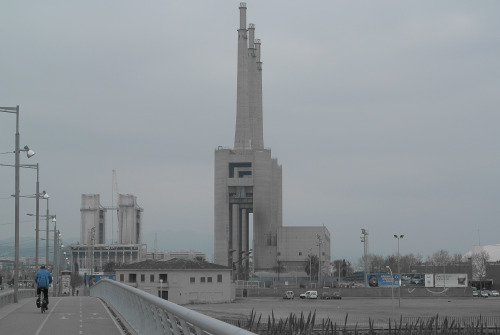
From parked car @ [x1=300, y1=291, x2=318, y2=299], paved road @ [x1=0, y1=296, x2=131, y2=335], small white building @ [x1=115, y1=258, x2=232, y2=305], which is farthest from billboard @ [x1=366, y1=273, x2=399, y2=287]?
paved road @ [x1=0, y1=296, x2=131, y2=335]

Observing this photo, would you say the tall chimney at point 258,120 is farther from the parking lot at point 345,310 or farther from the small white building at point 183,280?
the small white building at point 183,280

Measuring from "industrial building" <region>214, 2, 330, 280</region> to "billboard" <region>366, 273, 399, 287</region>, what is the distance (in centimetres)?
3226

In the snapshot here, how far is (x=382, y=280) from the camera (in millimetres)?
128625

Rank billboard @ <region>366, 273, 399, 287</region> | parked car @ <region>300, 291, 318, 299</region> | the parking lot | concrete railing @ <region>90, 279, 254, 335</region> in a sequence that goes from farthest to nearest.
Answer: parked car @ <region>300, 291, 318, 299</region>
billboard @ <region>366, 273, 399, 287</region>
the parking lot
concrete railing @ <region>90, 279, 254, 335</region>

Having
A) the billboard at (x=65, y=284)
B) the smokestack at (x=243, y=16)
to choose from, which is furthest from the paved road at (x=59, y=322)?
the smokestack at (x=243, y=16)

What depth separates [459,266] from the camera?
175 metres

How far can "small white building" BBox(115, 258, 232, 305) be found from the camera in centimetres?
10862

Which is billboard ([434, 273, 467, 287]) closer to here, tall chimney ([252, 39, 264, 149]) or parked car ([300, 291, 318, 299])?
parked car ([300, 291, 318, 299])

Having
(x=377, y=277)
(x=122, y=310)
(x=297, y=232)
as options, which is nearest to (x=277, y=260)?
(x=297, y=232)

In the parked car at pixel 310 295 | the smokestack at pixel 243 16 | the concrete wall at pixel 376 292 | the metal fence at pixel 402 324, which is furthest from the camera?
the smokestack at pixel 243 16

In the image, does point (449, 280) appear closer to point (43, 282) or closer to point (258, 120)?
point (258, 120)

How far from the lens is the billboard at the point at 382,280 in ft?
416

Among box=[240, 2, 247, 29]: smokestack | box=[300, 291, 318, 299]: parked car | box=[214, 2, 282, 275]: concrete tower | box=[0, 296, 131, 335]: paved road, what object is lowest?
box=[300, 291, 318, 299]: parked car

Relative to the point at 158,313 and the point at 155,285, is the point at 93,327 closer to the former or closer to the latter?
the point at 158,313
